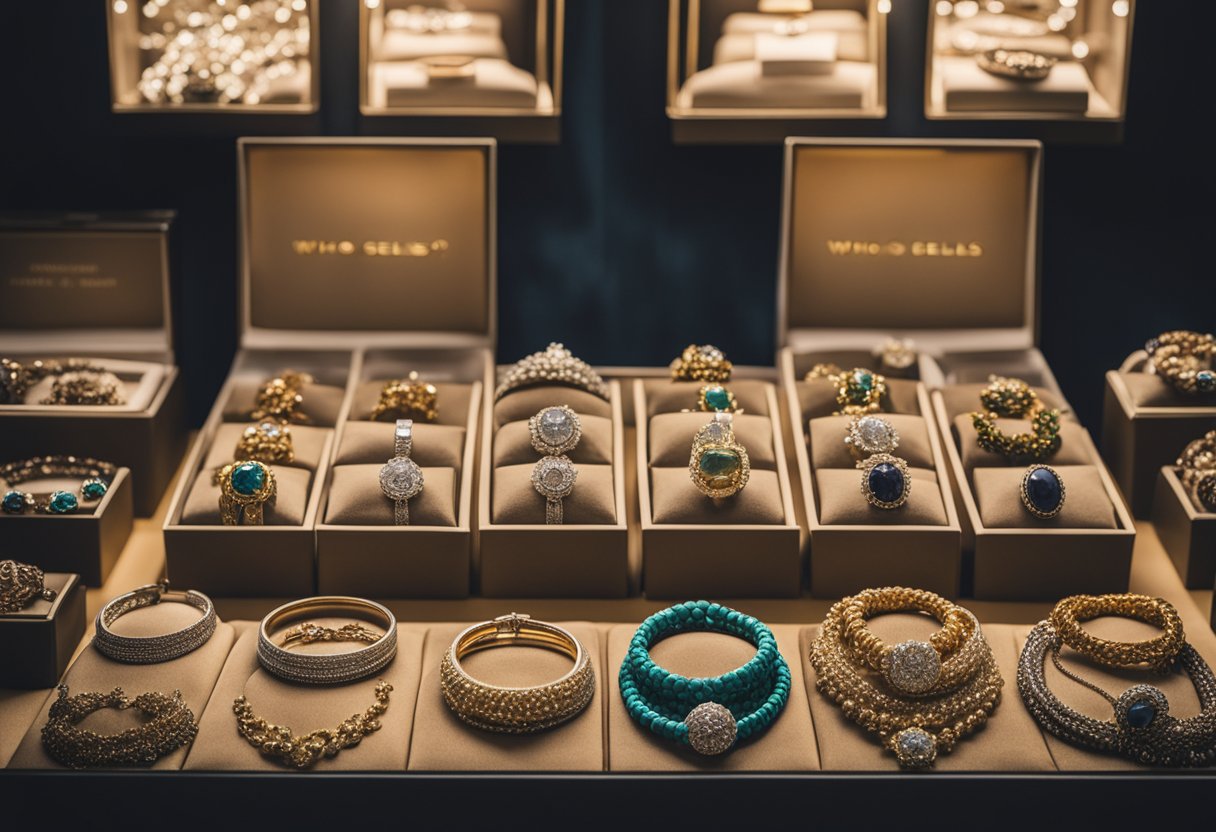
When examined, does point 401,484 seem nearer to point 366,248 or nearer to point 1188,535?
point 366,248

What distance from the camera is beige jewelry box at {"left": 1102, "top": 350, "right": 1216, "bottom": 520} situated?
3033 millimetres

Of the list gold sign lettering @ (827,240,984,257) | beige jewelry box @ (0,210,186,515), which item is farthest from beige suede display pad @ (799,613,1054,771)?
beige jewelry box @ (0,210,186,515)

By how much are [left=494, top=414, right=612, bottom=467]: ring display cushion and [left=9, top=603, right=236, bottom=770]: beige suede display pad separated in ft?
2.21

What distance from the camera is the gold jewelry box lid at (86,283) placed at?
3383 millimetres

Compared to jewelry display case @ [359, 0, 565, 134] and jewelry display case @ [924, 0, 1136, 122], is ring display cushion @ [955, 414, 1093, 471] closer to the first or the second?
jewelry display case @ [924, 0, 1136, 122]

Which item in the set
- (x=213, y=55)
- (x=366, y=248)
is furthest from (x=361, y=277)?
(x=213, y=55)

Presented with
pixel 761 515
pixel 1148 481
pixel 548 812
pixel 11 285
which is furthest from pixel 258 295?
pixel 1148 481

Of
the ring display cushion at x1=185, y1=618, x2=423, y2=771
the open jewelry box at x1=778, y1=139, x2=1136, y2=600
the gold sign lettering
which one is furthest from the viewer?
the gold sign lettering

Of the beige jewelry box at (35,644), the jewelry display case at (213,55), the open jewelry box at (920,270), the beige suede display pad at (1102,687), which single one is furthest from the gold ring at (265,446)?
the beige suede display pad at (1102,687)

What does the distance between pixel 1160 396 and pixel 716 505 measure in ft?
3.58

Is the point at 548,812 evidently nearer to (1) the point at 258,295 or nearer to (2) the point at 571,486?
(2) the point at 571,486

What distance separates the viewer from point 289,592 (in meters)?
2.76

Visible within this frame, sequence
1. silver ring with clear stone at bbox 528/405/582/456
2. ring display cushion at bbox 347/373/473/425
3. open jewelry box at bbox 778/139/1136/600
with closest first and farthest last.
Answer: silver ring with clear stone at bbox 528/405/582/456, ring display cushion at bbox 347/373/473/425, open jewelry box at bbox 778/139/1136/600

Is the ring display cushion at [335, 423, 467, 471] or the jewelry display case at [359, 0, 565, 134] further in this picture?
the jewelry display case at [359, 0, 565, 134]
